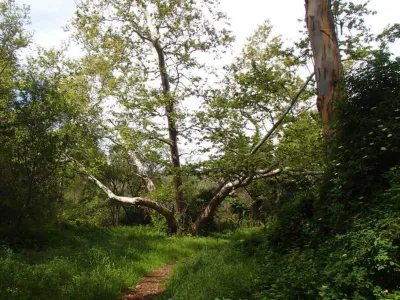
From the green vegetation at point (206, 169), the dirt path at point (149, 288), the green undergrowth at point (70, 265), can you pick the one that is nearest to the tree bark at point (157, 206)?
the green vegetation at point (206, 169)

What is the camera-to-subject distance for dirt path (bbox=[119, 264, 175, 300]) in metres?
6.60

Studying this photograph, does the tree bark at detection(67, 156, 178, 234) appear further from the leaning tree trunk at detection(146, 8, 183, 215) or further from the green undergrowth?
the green undergrowth

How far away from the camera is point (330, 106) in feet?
21.5

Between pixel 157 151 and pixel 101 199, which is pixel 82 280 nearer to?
pixel 157 151

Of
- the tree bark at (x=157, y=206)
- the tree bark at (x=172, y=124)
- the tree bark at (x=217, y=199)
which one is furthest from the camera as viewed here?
the tree bark at (x=157, y=206)

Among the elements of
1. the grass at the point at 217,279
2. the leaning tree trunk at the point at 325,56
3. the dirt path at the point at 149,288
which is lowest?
the dirt path at the point at 149,288

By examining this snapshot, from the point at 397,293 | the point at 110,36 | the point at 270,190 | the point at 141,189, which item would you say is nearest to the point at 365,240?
the point at 397,293

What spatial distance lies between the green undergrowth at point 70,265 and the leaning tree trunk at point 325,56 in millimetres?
5420

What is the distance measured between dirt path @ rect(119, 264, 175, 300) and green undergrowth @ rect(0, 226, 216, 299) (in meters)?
0.16

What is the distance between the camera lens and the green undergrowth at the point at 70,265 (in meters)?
5.99

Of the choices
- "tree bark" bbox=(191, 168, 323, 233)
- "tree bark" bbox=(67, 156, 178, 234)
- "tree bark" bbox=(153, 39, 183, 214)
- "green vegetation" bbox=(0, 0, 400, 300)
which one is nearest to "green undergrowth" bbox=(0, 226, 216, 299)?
"green vegetation" bbox=(0, 0, 400, 300)

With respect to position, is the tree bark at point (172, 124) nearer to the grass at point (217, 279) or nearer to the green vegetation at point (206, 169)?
→ the green vegetation at point (206, 169)

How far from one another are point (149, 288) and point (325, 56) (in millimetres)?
6170

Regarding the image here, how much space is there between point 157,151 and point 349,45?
963 centimetres
